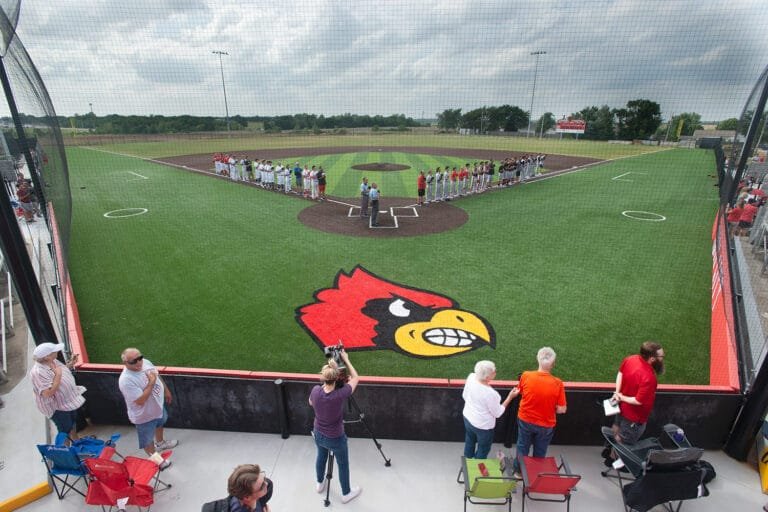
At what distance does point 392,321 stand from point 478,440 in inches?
146

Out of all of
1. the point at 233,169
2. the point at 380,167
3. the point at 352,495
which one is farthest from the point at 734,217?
the point at 233,169

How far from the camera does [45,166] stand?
10.5 meters

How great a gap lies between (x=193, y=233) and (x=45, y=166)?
163 inches

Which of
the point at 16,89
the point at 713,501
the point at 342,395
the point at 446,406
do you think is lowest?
the point at 713,501

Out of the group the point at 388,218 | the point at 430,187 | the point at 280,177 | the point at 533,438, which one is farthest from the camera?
the point at 280,177

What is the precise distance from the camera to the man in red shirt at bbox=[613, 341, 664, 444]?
3.99 metres

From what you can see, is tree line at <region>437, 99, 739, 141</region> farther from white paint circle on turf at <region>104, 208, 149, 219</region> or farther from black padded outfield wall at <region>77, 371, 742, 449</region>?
white paint circle on turf at <region>104, 208, 149, 219</region>

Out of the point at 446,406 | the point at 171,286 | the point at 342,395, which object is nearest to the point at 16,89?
the point at 171,286

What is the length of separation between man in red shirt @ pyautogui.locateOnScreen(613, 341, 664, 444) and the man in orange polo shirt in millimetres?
832

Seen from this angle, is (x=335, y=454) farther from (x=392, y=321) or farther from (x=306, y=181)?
(x=306, y=181)

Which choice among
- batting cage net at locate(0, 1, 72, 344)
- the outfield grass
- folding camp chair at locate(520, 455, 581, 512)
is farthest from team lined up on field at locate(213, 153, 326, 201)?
folding camp chair at locate(520, 455, 581, 512)

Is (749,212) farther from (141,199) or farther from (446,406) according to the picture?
(141,199)

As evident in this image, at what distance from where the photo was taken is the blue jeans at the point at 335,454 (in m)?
3.70

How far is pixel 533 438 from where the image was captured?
4105 mm
